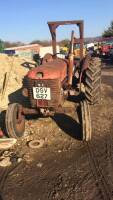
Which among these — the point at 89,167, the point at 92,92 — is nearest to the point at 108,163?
the point at 89,167

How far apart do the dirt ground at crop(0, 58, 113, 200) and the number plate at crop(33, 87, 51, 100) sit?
65 cm

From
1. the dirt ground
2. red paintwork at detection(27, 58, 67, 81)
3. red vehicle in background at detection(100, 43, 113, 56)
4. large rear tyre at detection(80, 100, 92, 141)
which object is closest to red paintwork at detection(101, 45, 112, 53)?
red vehicle in background at detection(100, 43, 113, 56)

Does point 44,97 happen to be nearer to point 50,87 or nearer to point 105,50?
point 50,87

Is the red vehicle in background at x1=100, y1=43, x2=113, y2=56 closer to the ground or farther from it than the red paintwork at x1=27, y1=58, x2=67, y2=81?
closer to the ground

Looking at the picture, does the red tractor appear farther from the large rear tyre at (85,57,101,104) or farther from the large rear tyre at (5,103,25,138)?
the large rear tyre at (85,57,101,104)

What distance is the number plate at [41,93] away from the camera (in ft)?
24.4

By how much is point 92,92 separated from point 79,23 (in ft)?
7.75

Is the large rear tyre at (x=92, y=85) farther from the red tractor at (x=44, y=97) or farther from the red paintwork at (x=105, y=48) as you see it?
the red paintwork at (x=105, y=48)

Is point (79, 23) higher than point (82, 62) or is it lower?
higher

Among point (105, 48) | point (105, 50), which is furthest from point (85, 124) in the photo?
point (105, 48)

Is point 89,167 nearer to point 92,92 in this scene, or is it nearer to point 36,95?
point 36,95

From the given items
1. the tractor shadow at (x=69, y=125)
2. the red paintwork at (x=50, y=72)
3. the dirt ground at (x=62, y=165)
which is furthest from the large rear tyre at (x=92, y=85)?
the red paintwork at (x=50, y=72)

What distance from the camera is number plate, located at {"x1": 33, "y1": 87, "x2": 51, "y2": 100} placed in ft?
24.4

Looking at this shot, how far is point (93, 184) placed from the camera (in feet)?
17.5
